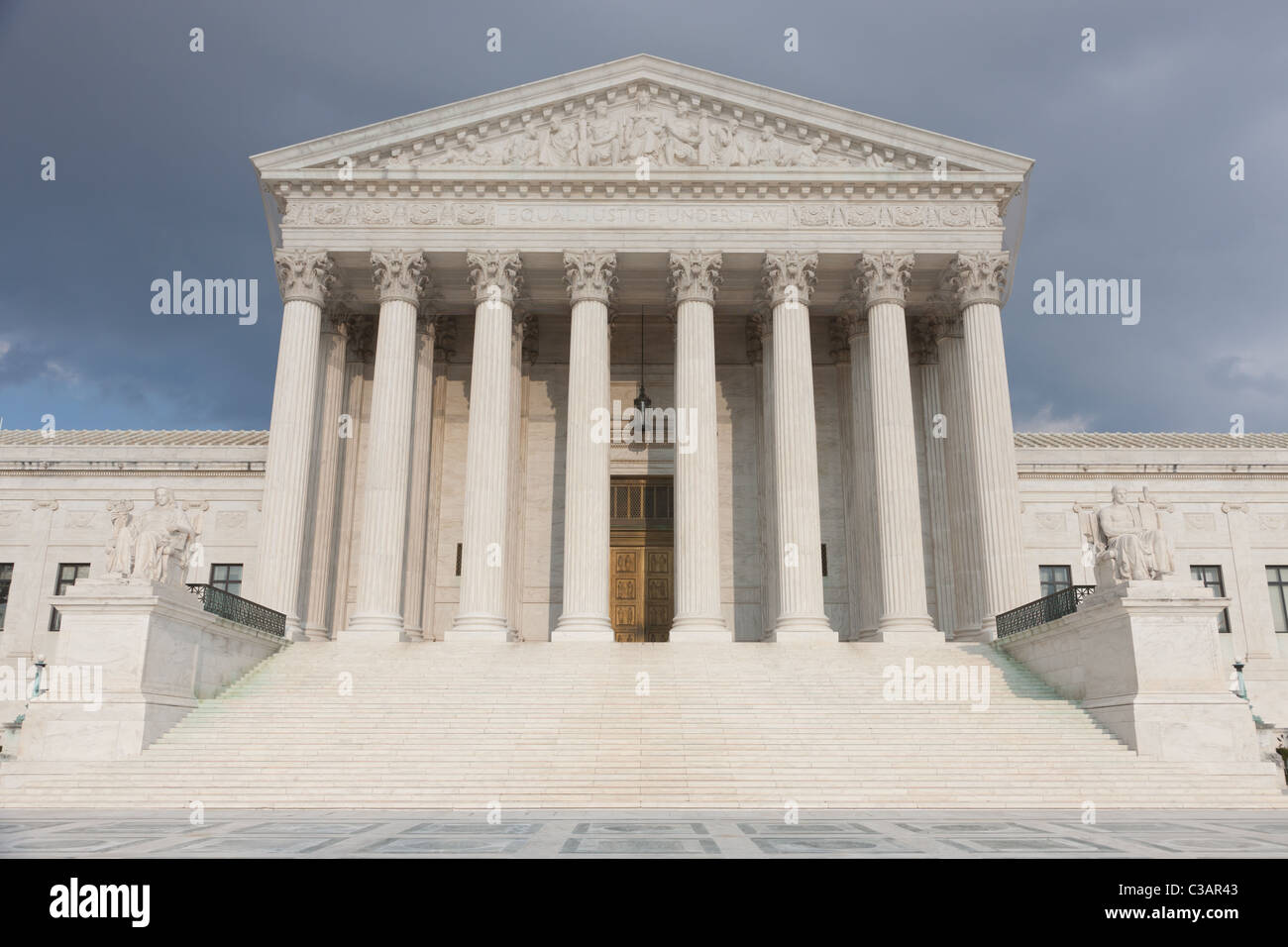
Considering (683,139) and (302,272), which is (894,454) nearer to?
(683,139)

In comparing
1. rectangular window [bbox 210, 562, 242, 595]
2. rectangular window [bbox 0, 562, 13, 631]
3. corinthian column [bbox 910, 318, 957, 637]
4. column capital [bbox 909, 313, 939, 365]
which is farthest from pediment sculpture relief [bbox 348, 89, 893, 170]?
rectangular window [bbox 0, 562, 13, 631]

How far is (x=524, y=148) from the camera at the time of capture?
29641 mm

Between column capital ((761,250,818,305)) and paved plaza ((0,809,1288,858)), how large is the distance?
18.7 meters

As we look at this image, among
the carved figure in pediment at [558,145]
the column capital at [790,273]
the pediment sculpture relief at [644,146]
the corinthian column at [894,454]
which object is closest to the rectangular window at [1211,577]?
the corinthian column at [894,454]

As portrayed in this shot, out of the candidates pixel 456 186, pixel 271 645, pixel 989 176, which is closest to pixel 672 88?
pixel 456 186

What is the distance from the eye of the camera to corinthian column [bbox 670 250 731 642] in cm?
2625

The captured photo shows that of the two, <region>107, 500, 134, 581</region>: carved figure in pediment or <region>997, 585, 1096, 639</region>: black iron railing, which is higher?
<region>107, 500, 134, 581</region>: carved figure in pediment

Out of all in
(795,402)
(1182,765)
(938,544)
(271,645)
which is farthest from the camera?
(938,544)

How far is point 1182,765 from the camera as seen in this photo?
54.0ft

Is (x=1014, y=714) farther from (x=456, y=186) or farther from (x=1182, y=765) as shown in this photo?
(x=456, y=186)

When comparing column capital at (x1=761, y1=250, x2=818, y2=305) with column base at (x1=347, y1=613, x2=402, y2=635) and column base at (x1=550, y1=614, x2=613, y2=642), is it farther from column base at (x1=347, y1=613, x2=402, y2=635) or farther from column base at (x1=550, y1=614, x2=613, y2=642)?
column base at (x1=347, y1=613, x2=402, y2=635)

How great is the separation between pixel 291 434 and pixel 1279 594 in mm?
35007

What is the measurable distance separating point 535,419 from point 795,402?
37.1 ft

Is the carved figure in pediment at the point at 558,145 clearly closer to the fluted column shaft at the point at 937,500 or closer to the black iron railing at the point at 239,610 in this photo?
the fluted column shaft at the point at 937,500
